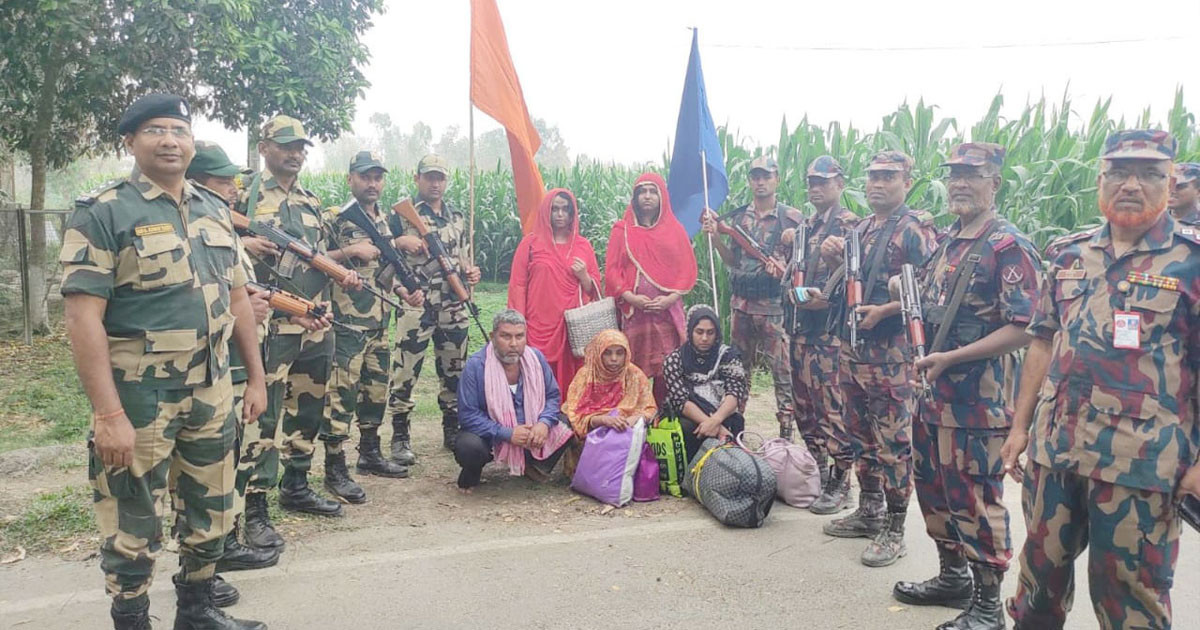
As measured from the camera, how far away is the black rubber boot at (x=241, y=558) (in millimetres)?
3553

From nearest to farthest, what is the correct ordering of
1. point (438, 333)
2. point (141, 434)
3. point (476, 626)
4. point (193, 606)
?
point (141, 434) < point (193, 606) < point (476, 626) < point (438, 333)

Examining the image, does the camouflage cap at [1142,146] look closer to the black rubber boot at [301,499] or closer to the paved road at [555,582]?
the paved road at [555,582]

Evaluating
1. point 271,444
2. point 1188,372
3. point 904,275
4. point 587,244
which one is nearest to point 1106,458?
point 1188,372

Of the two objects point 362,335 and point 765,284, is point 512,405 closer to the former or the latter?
point 362,335

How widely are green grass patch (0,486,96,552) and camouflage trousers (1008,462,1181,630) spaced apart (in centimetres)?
425

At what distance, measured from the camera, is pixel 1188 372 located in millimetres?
2223

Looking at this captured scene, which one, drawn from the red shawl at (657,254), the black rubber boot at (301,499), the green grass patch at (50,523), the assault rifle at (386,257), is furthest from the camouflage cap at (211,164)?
the red shawl at (657,254)

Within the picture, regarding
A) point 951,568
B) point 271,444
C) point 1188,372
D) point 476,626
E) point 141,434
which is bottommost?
point 476,626

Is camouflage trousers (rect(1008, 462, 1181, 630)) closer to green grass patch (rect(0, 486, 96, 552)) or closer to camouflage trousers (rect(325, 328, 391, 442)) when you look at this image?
camouflage trousers (rect(325, 328, 391, 442))

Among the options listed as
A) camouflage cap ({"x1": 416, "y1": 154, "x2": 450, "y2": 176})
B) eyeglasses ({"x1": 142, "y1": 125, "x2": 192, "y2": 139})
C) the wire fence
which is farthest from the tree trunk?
eyeglasses ({"x1": 142, "y1": 125, "x2": 192, "y2": 139})

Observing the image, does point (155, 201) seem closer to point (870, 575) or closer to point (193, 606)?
point (193, 606)

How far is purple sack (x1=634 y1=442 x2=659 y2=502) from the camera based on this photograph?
468cm

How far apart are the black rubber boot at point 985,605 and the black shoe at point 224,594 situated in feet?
9.65

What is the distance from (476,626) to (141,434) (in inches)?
57.6
